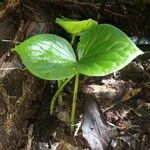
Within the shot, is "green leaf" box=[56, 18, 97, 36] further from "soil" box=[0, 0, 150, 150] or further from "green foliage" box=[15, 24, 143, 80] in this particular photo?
"soil" box=[0, 0, 150, 150]

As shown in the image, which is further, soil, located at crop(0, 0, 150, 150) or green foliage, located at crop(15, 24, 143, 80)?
soil, located at crop(0, 0, 150, 150)

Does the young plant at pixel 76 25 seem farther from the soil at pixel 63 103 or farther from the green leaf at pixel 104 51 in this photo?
the soil at pixel 63 103

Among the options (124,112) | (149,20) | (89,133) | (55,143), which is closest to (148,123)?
(124,112)

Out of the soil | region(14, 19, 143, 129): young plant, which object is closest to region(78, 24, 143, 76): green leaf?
region(14, 19, 143, 129): young plant

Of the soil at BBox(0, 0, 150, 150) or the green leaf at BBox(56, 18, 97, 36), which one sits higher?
the green leaf at BBox(56, 18, 97, 36)

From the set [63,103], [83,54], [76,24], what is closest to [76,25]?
[76,24]

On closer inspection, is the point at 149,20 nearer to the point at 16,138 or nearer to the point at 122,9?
the point at 122,9

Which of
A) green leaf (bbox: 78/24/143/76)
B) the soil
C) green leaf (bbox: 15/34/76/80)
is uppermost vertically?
green leaf (bbox: 78/24/143/76)

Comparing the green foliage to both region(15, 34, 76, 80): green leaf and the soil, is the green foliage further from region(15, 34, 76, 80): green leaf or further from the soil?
the soil

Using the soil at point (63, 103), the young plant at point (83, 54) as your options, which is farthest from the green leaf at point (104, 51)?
the soil at point (63, 103)
